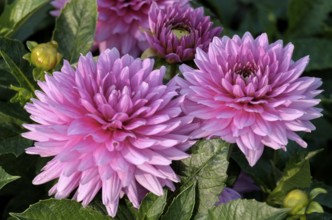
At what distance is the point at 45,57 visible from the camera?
56.7 inches

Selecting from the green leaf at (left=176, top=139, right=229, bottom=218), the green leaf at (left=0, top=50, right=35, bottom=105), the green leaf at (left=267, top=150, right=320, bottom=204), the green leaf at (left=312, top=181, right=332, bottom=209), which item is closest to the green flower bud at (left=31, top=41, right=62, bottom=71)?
the green leaf at (left=0, top=50, right=35, bottom=105)

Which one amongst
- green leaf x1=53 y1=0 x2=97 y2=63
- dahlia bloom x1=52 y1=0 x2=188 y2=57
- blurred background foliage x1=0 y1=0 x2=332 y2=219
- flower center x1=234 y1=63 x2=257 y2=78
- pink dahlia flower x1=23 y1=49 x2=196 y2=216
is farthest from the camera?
dahlia bloom x1=52 y1=0 x2=188 y2=57

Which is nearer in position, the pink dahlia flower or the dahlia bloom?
the pink dahlia flower

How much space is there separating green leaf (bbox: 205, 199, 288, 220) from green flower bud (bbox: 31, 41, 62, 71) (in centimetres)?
52

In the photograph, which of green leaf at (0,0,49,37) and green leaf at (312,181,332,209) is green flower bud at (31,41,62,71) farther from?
green leaf at (312,181,332,209)

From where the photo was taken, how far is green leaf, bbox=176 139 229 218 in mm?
1272

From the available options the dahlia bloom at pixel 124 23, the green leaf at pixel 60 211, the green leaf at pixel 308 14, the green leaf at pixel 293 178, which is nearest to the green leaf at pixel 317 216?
the green leaf at pixel 293 178

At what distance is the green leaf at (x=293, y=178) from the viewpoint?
1.43 meters

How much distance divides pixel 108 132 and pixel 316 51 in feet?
3.99

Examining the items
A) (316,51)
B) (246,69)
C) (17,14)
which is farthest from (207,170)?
(316,51)

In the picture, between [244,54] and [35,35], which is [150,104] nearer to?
[244,54]

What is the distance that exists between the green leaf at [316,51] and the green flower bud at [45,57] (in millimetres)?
1018

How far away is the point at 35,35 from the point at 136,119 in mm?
1194

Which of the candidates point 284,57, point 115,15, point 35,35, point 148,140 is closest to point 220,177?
point 148,140
